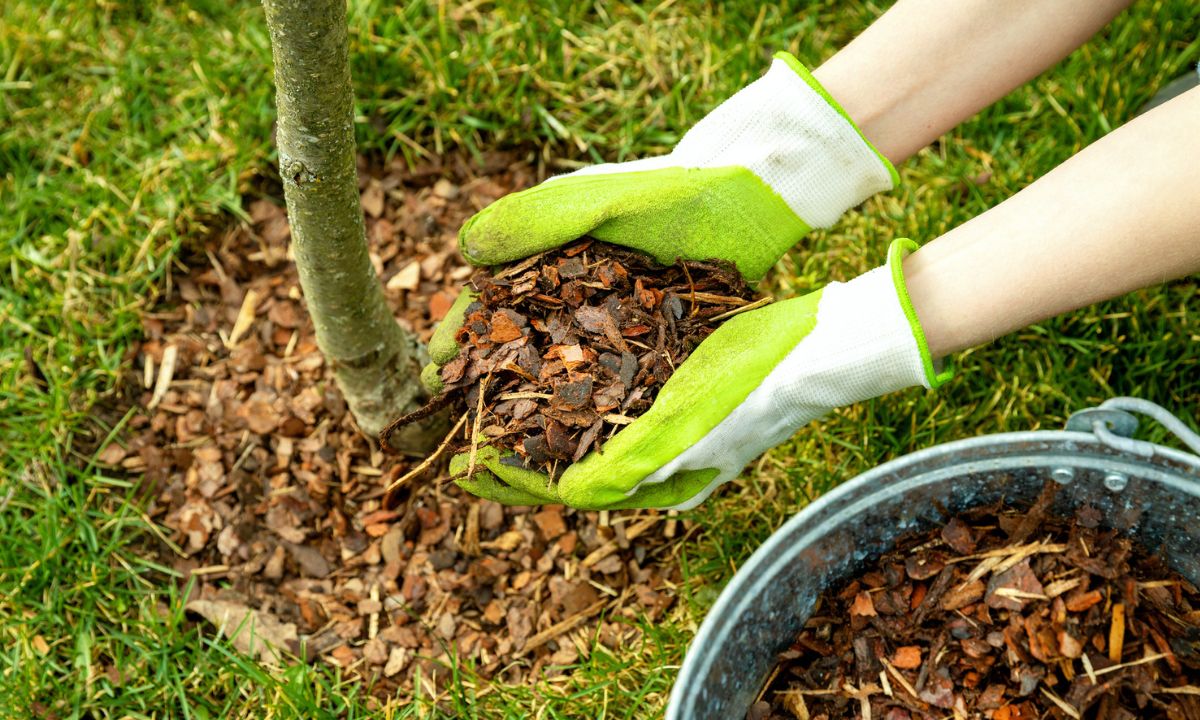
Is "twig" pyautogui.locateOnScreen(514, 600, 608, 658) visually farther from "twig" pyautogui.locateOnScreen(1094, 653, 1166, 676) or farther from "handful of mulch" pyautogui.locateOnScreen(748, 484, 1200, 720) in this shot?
"twig" pyautogui.locateOnScreen(1094, 653, 1166, 676)

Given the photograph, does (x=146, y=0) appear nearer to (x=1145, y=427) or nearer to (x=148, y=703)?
(x=148, y=703)

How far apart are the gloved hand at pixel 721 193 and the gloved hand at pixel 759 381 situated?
0.89 ft

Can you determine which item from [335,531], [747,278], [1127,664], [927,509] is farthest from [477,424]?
[1127,664]

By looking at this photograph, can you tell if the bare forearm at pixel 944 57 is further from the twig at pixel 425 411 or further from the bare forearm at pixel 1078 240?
the twig at pixel 425 411

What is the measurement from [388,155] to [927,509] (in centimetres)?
176

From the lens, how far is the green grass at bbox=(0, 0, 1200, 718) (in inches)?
86.0

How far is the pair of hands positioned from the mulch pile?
515 millimetres

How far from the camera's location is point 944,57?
192 centimetres

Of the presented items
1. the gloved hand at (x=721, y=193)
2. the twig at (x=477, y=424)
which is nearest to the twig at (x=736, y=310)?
the gloved hand at (x=721, y=193)

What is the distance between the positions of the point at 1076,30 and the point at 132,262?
7.91 ft

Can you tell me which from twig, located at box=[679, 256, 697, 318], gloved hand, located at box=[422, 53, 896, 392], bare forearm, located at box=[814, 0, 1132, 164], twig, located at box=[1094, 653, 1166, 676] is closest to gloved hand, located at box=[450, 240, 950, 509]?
twig, located at box=[679, 256, 697, 318]

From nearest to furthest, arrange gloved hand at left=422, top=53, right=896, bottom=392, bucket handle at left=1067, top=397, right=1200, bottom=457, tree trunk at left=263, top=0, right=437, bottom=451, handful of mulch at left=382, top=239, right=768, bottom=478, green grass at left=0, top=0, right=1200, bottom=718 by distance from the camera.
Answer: tree trunk at left=263, top=0, right=437, bottom=451 < bucket handle at left=1067, top=397, right=1200, bottom=457 < handful of mulch at left=382, top=239, right=768, bottom=478 < gloved hand at left=422, top=53, right=896, bottom=392 < green grass at left=0, top=0, right=1200, bottom=718

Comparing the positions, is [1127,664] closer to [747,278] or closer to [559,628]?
[747,278]

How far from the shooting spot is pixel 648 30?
9.52 ft
